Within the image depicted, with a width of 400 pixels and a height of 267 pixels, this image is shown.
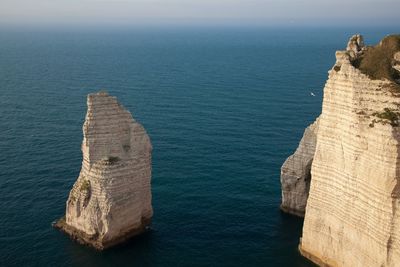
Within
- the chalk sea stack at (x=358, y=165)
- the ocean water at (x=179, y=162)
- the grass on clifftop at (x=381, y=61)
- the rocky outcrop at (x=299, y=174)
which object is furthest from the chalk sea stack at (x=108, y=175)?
the grass on clifftop at (x=381, y=61)

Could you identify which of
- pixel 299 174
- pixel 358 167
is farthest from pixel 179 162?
pixel 358 167

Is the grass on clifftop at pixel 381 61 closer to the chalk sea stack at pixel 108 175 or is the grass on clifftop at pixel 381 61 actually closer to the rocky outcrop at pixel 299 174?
the rocky outcrop at pixel 299 174

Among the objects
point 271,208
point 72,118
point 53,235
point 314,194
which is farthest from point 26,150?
point 314,194

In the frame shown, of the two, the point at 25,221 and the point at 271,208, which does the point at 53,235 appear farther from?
the point at 271,208

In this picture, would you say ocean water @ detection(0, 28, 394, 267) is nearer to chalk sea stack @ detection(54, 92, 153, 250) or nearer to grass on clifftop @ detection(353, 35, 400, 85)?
chalk sea stack @ detection(54, 92, 153, 250)

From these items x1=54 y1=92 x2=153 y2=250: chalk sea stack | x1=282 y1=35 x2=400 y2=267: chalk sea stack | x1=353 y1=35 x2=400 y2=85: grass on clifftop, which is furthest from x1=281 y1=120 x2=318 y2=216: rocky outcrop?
x1=54 y1=92 x2=153 y2=250: chalk sea stack

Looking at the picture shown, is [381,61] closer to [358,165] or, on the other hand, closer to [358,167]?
[358,165]
